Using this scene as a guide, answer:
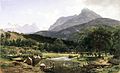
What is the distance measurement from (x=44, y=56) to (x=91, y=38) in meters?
2.50

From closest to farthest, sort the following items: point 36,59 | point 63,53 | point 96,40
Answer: point 36,59, point 63,53, point 96,40

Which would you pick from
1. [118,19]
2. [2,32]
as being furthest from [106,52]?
[2,32]

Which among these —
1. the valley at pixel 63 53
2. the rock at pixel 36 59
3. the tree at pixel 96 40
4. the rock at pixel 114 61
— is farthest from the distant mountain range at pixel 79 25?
the rock at pixel 114 61

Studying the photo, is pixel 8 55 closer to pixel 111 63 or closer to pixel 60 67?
pixel 60 67

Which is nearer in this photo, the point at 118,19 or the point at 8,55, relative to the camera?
the point at 8,55

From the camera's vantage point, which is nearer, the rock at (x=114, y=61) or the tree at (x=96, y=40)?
the rock at (x=114, y=61)

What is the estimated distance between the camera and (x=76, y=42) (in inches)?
559

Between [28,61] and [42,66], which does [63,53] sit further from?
[28,61]

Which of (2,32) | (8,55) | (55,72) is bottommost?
(55,72)

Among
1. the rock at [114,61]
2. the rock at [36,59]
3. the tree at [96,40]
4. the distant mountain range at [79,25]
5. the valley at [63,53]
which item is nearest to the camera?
the valley at [63,53]

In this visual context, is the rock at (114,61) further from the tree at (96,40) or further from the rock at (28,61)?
the rock at (28,61)

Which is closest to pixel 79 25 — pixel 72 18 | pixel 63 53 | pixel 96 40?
pixel 72 18

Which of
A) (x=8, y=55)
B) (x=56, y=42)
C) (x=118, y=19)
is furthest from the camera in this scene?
(x=118, y=19)

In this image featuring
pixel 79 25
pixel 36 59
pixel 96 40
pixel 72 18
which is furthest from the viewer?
pixel 79 25
